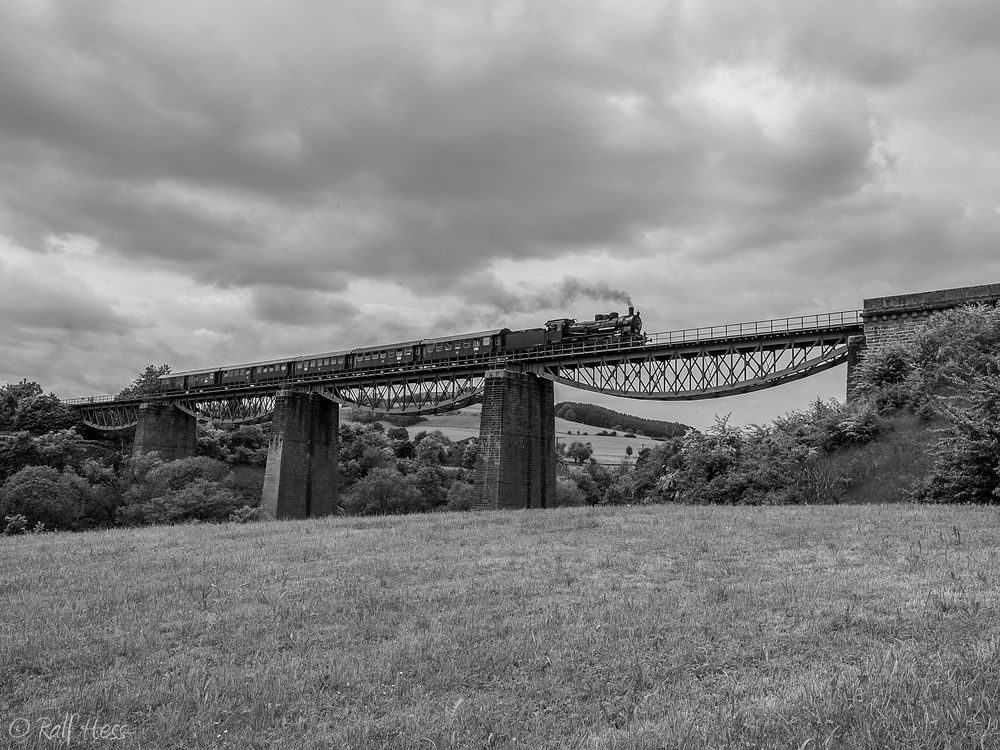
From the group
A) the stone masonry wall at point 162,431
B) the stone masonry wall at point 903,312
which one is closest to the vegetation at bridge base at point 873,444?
the stone masonry wall at point 903,312

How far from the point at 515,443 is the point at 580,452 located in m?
74.7

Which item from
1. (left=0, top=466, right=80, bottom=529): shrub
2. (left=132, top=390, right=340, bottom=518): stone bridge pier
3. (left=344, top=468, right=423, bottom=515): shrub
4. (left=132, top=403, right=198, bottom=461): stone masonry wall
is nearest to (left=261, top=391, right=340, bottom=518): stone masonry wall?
(left=132, top=390, right=340, bottom=518): stone bridge pier

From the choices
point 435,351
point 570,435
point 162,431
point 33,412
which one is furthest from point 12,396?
point 570,435

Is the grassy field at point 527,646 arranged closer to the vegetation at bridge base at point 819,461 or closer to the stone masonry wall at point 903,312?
the vegetation at bridge base at point 819,461

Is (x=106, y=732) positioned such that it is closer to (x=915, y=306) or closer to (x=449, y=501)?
(x=915, y=306)

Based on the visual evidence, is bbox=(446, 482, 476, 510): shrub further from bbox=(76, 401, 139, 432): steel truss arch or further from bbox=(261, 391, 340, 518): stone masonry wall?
bbox=(76, 401, 139, 432): steel truss arch

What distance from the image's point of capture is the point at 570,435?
13850 centimetres

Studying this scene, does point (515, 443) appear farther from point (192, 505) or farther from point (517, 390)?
point (192, 505)

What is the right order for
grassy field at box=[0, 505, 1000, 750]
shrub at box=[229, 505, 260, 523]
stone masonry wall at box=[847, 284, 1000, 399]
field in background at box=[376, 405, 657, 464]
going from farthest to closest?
field in background at box=[376, 405, 657, 464] → shrub at box=[229, 505, 260, 523] → stone masonry wall at box=[847, 284, 1000, 399] → grassy field at box=[0, 505, 1000, 750]

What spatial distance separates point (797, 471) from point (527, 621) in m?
22.0

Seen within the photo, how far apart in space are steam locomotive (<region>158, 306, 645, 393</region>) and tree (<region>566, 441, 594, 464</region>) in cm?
6347

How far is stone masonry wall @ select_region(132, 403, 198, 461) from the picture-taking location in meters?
73.3

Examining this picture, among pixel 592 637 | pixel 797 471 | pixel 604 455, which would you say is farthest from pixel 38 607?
pixel 604 455

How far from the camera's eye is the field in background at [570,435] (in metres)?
128
